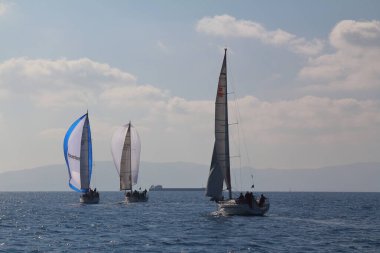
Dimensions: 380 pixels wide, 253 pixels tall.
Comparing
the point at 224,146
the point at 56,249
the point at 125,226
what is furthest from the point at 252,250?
the point at 224,146

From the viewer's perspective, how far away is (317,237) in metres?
40.0

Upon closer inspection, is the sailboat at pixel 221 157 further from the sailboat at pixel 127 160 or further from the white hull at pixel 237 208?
the sailboat at pixel 127 160

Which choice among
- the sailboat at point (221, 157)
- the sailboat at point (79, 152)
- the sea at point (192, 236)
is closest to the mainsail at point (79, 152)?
the sailboat at point (79, 152)

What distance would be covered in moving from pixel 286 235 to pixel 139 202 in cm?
5634

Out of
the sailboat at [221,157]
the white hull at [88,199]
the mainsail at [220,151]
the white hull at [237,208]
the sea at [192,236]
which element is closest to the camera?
the sea at [192,236]

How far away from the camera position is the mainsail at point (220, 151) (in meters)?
53.2

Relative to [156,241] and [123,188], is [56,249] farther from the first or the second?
[123,188]

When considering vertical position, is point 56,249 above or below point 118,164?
below

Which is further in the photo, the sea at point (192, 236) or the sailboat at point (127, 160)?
the sailboat at point (127, 160)

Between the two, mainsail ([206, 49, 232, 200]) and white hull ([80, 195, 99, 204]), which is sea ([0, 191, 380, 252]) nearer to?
mainsail ([206, 49, 232, 200])

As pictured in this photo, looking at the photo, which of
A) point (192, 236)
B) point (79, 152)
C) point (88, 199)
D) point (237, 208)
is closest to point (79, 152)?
point (79, 152)

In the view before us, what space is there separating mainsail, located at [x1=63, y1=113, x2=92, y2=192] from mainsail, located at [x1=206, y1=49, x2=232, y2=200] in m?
32.0

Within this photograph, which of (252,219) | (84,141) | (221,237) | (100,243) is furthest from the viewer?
(84,141)

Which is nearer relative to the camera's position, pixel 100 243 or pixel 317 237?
pixel 100 243
